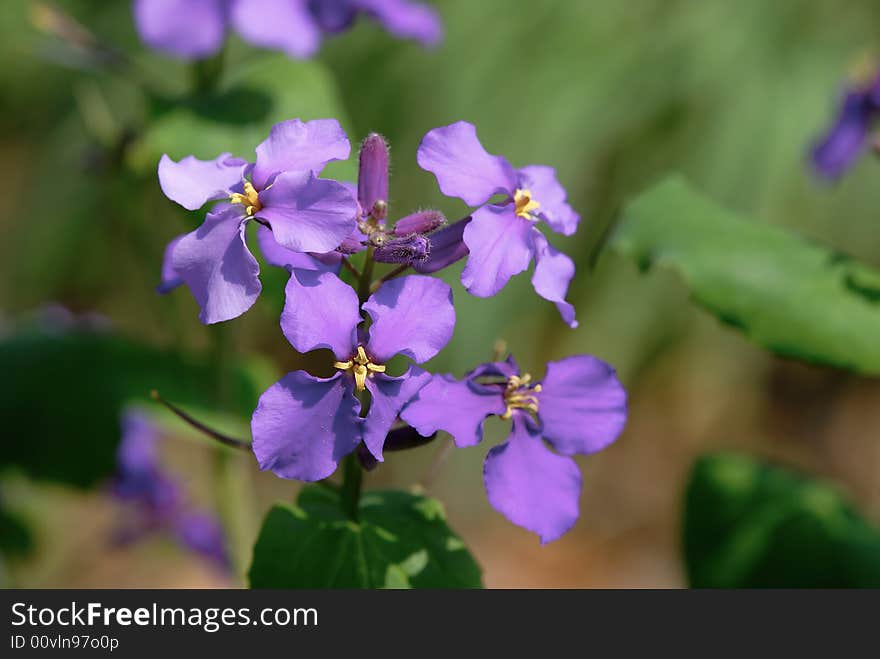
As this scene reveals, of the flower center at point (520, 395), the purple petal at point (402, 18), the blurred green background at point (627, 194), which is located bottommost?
the flower center at point (520, 395)

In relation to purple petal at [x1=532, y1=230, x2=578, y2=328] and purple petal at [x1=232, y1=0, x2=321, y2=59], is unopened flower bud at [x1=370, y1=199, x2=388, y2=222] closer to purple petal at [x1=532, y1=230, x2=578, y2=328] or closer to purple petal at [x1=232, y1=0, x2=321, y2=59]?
purple petal at [x1=532, y1=230, x2=578, y2=328]

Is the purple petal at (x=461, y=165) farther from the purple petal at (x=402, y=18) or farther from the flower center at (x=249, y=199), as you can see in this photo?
the purple petal at (x=402, y=18)

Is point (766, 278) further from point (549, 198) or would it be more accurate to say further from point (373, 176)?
point (373, 176)

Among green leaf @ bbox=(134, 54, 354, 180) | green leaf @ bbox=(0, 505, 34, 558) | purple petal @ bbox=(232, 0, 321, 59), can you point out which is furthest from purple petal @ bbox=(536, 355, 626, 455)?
green leaf @ bbox=(0, 505, 34, 558)

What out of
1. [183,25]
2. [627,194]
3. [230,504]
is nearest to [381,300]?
[183,25]

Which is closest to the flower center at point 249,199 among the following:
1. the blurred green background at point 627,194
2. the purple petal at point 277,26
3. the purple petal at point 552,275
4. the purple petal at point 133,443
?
the purple petal at point 552,275

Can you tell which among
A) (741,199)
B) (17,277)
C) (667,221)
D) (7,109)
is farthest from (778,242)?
(7,109)
